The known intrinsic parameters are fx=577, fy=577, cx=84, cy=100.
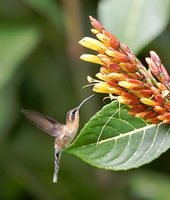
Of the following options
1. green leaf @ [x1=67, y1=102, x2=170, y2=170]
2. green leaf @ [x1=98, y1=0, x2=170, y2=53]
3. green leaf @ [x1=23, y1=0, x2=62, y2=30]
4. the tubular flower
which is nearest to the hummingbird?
green leaf @ [x1=67, y1=102, x2=170, y2=170]

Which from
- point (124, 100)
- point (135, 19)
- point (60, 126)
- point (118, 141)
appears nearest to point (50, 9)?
point (135, 19)

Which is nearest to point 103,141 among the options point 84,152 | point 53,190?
point 84,152

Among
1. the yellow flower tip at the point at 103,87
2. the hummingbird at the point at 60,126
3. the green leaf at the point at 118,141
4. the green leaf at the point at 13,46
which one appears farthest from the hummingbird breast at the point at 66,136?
the green leaf at the point at 13,46

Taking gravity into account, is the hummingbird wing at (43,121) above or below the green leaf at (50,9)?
below

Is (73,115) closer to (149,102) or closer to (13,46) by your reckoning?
(149,102)

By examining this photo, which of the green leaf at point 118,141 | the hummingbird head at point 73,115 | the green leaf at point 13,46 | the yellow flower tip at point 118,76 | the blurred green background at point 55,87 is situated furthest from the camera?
the green leaf at point 13,46

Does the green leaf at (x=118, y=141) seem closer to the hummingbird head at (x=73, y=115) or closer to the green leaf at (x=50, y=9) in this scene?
the hummingbird head at (x=73, y=115)
